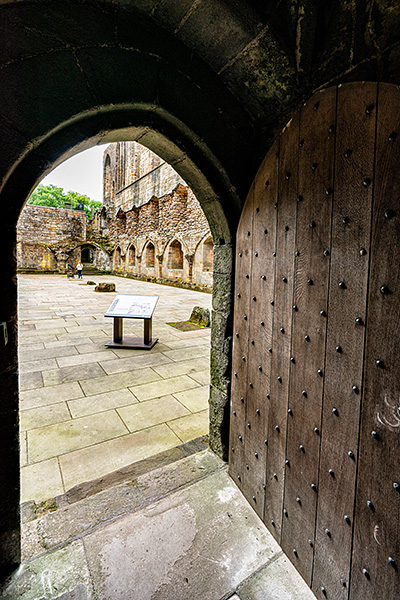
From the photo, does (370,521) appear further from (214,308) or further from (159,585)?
(214,308)

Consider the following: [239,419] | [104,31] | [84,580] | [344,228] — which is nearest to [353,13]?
[344,228]

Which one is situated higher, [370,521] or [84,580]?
[370,521]

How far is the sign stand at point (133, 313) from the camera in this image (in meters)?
4.38

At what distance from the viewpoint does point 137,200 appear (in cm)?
1939

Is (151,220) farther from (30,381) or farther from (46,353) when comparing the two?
(30,381)

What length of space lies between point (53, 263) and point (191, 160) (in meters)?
23.1

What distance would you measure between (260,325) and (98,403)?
81.8 inches

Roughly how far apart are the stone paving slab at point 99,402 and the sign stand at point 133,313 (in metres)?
1.46

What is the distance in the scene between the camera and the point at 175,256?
1552cm

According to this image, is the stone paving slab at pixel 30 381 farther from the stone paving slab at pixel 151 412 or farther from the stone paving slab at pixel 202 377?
the stone paving slab at pixel 202 377

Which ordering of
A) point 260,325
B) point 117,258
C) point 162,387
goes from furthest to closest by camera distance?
point 117,258
point 162,387
point 260,325

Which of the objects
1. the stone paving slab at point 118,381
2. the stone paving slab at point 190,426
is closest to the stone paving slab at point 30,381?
the stone paving slab at point 118,381

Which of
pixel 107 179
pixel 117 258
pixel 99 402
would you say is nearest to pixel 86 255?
pixel 107 179

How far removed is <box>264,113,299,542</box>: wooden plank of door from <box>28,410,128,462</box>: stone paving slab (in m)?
1.41
